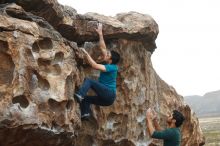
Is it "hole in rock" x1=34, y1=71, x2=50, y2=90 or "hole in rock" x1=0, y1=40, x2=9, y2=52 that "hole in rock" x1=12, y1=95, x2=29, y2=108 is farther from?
"hole in rock" x1=0, y1=40, x2=9, y2=52

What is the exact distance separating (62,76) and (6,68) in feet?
6.85

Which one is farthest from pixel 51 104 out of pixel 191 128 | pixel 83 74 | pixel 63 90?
pixel 191 128

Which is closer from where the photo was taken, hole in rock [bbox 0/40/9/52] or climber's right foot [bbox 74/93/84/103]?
hole in rock [bbox 0/40/9/52]

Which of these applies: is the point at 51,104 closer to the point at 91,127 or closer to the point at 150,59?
the point at 91,127

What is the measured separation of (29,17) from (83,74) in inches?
177

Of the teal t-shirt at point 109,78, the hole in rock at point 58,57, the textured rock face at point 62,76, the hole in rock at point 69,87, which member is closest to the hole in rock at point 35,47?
the textured rock face at point 62,76

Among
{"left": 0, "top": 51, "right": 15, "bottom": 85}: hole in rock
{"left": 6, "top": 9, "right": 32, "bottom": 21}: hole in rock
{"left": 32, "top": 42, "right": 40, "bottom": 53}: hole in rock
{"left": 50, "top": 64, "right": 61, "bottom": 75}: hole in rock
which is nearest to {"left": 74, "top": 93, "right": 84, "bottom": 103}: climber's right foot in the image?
{"left": 50, "top": 64, "right": 61, "bottom": 75}: hole in rock

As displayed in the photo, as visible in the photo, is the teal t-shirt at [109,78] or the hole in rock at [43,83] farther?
the teal t-shirt at [109,78]

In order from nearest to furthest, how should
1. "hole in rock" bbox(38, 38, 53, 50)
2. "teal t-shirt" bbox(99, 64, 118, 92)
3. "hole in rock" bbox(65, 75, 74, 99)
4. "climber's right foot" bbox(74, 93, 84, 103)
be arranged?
"hole in rock" bbox(38, 38, 53, 50), "hole in rock" bbox(65, 75, 74, 99), "climber's right foot" bbox(74, 93, 84, 103), "teal t-shirt" bbox(99, 64, 118, 92)

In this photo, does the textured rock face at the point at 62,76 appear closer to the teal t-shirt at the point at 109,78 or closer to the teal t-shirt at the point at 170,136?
the teal t-shirt at the point at 109,78

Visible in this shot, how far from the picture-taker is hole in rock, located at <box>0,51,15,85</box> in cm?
1290

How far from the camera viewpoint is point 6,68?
1298 cm

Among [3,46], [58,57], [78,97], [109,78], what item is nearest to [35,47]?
[58,57]

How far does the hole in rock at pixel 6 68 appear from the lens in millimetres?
12898
